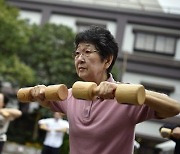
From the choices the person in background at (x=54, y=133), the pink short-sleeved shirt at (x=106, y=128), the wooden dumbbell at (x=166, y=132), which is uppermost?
the pink short-sleeved shirt at (x=106, y=128)

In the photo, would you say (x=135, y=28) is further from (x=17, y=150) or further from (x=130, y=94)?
(x=130, y=94)

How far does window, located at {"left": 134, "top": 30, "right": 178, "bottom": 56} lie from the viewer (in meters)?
17.7

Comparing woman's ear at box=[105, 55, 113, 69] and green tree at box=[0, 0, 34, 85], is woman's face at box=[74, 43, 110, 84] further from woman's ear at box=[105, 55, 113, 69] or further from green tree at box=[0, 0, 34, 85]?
green tree at box=[0, 0, 34, 85]

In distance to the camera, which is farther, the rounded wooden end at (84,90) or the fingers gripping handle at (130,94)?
the rounded wooden end at (84,90)

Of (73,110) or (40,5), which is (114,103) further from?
(40,5)

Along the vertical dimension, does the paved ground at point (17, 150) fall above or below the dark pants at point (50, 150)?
below

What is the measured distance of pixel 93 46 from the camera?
1.75 metres

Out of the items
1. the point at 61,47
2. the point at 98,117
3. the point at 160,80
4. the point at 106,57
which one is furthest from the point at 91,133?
the point at 160,80

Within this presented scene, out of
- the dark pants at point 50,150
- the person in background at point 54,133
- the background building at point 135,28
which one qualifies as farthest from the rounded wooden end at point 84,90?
the background building at point 135,28

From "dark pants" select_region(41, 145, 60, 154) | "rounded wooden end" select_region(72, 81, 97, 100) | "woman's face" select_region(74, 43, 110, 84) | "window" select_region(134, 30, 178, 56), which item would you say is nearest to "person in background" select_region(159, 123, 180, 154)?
"woman's face" select_region(74, 43, 110, 84)

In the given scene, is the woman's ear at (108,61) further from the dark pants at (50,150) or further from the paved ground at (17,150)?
the paved ground at (17,150)

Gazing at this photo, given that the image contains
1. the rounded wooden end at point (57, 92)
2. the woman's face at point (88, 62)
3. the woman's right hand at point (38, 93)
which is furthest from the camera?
the woman's face at point (88, 62)

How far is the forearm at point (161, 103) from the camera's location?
52.8 inches

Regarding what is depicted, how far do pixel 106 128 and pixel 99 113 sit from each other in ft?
0.29
